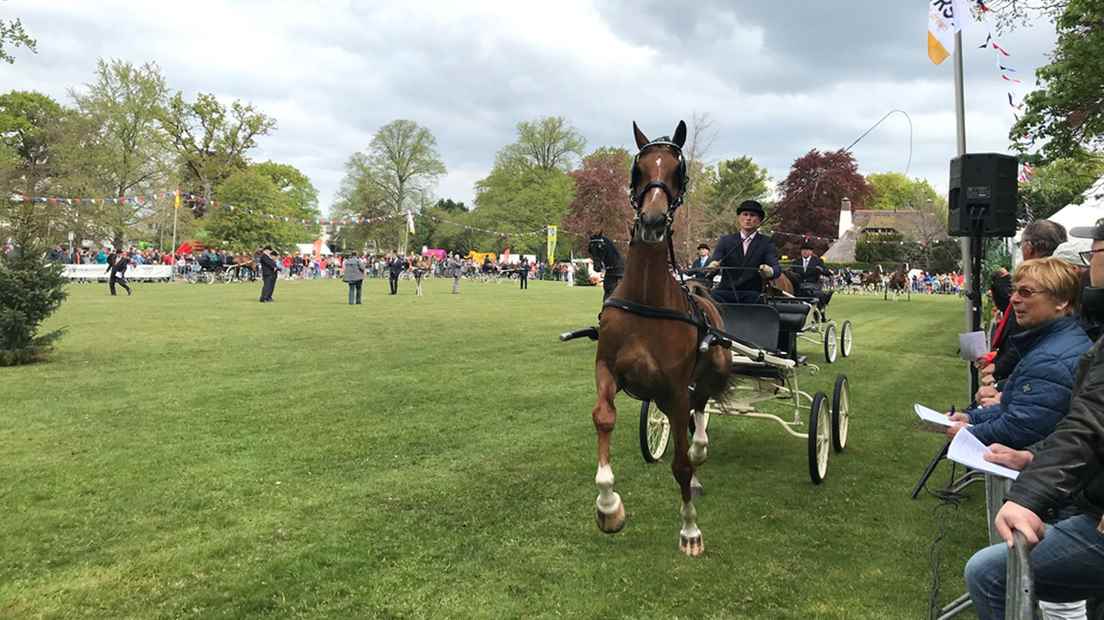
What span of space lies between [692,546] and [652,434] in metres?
2.35

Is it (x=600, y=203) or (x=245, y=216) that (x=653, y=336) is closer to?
(x=245, y=216)

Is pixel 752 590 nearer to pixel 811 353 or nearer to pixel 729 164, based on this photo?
pixel 811 353

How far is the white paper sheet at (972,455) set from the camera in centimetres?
243

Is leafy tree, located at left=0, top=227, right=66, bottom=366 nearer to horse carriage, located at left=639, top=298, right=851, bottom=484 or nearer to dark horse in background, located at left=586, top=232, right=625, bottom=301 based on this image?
dark horse in background, located at left=586, top=232, right=625, bottom=301

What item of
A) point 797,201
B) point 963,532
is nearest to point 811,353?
point 963,532

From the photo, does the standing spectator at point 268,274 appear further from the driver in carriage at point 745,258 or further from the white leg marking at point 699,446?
the white leg marking at point 699,446

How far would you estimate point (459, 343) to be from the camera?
14547mm

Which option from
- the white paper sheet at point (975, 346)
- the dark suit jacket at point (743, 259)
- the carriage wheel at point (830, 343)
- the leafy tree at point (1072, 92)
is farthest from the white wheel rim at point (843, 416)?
the leafy tree at point (1072, 92)

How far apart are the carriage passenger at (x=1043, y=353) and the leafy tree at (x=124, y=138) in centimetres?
5438

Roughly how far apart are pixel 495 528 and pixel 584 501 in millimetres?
881

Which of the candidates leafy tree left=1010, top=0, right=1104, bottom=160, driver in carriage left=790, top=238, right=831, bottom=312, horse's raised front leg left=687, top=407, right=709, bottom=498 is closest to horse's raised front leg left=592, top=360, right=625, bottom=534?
horse's raised front leg left=687, top=407, right=709, bottom=498

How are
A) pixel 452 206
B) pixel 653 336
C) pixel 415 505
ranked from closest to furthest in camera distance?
pixel 653 336, pixel 415 505, pixel 452 206

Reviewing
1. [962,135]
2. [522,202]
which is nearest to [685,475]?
[962,135]

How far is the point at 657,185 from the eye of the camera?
3.87 metres
